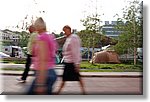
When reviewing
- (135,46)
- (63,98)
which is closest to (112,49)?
(135,46)

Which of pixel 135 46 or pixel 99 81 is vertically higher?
pixel 135 46

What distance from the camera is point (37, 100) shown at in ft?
9.66

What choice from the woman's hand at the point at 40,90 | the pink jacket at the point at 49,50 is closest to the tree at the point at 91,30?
the pink jacket at the point at 49,50

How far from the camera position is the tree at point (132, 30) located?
2.98 metres

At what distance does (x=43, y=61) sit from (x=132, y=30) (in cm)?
103

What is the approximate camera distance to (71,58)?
9.61ft

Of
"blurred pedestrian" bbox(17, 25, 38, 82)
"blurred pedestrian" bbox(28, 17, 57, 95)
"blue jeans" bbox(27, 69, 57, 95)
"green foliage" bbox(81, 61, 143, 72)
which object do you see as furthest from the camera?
"green foliage" bbox(81, 61, 143, 72)

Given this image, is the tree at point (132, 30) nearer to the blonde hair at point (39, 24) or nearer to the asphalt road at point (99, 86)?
the asphalt road at point (99, 86)

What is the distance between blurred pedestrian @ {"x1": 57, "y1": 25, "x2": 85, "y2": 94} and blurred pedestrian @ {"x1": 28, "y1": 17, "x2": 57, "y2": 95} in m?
0.16

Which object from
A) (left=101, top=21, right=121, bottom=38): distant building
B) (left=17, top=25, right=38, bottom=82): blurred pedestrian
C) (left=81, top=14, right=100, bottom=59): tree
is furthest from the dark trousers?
(left=101, top=21, right=121, bottom=38): distant building

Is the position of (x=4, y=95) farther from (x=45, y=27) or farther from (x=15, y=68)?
(x=45, y=27)

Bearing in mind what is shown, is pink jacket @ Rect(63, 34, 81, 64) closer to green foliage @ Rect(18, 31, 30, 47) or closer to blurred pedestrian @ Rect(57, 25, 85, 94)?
blurred pedestrian @ Rect(57, 25, 85, 94)

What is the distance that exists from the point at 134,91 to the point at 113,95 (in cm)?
19

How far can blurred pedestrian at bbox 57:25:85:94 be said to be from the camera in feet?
9.55
